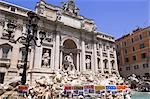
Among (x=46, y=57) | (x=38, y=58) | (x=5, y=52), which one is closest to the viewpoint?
(x=5, y=52)

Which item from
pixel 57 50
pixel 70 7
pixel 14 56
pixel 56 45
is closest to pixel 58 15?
pixel 70 7

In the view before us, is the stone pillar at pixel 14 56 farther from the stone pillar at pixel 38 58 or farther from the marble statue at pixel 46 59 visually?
the marble statue at pixel 46 59

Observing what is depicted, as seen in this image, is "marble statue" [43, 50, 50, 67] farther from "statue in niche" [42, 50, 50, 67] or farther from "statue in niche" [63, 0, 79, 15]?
"statue in niche" [63, 0, 79, 15]

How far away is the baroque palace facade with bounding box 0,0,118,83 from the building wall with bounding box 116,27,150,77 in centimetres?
508

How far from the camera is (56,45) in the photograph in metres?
22.0

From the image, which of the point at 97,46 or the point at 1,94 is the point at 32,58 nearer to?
the point at 1,94

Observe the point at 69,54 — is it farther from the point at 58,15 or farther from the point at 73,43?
the point at 58,15

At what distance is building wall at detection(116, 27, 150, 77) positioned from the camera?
2975 centimetres

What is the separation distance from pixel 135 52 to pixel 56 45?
56.8 feet

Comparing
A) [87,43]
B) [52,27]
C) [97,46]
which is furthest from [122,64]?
[52,27]

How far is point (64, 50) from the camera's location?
23.9 m

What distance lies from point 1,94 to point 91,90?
25.3 ft

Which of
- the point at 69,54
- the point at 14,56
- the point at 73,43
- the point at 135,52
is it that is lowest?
the point at 14,56

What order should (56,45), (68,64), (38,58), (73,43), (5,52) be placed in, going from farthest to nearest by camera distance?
(73,43), (68,64), (56,45), (38,58), (5,52)
